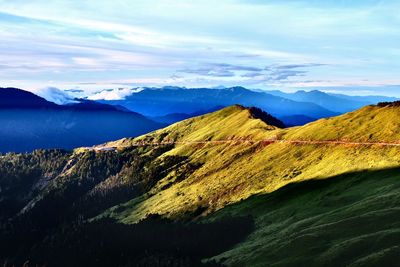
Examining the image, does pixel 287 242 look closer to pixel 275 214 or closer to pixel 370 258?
pixel 370 258

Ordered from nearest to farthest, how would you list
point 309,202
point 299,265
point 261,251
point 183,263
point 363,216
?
point 299,265, point 363,216, point 261,251, point 183,263, point 309,202

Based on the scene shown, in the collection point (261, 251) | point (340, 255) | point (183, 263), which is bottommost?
point (183, 263)

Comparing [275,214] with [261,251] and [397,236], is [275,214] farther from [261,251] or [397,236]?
[397,236]

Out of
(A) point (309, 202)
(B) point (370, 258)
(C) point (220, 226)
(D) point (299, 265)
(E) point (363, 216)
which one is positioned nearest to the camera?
(B) point (370, 258)

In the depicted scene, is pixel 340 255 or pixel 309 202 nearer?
pixel 340 255

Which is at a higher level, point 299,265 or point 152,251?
point 299,265

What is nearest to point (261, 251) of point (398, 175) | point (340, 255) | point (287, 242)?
point (287, 242)
